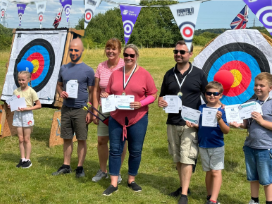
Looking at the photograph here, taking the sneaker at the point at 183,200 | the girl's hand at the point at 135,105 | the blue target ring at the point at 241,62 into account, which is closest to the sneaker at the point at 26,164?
the girl's hand at the point at 135,105

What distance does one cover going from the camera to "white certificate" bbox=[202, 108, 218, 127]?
341 centimetres

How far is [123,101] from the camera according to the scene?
12.6 ft

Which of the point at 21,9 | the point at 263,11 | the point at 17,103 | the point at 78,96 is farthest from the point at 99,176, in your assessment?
the point at 21,9

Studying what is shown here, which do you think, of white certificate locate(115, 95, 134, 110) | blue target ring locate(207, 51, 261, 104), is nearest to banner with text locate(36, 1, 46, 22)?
blue target ring locate(207, 51, 261, 104)

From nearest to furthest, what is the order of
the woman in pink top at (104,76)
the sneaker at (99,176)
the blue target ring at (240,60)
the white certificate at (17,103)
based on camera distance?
the woman in pink top at (104,76) → the sneaker at (99,176) → the white certificate at (17,103) → the blue target ring at (240,60)

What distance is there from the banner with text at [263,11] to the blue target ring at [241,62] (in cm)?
151

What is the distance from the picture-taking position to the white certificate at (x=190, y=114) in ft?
11.7

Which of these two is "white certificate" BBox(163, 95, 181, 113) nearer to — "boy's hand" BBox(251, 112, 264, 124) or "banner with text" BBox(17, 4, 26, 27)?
"boy's hand" BBox(251, 112, 264, 124)

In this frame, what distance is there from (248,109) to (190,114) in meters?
0.61

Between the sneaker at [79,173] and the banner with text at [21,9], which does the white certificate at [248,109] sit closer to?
the sneaker at [79,173]

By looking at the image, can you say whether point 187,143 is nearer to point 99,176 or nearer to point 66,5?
point 99,176

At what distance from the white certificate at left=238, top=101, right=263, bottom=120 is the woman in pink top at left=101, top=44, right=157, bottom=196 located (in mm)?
1088

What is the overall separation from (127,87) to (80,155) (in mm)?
1398

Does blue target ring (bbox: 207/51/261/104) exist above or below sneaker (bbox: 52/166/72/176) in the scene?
above
